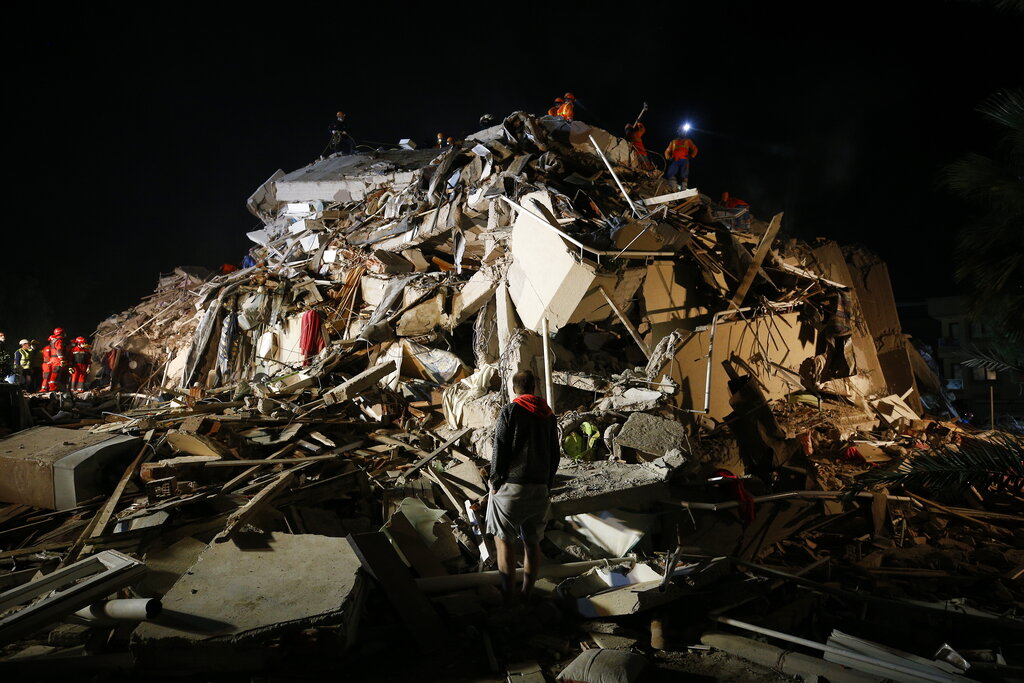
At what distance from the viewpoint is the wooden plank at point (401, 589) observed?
336cm

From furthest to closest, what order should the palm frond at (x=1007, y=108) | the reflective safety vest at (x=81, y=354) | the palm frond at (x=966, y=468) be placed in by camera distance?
the reflective safety vest at (x=81, y=354)
the palm frond at (x=1007, y=108)
the palm frond at (x=966, y=468)

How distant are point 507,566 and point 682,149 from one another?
1053 centimetres

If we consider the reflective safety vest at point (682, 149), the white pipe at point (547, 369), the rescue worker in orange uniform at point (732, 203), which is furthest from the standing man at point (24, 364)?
the rescue worker in orange uniform at point (732, 203)

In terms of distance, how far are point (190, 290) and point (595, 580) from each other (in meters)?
13.9

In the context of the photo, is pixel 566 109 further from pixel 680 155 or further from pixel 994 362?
pixel 994 362

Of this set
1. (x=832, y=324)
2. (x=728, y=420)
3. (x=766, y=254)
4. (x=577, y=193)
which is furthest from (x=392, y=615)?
(x=832, y=324)

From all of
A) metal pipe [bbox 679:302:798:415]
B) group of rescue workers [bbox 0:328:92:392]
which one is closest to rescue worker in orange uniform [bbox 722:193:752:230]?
metal pipe [bbox 679:302:798:415]

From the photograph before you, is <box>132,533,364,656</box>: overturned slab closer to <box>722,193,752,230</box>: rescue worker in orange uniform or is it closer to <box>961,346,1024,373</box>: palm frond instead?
<box>961,346,1024,373</box>: palm frond

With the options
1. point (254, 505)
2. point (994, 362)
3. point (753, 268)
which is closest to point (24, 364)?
point (254, 505)

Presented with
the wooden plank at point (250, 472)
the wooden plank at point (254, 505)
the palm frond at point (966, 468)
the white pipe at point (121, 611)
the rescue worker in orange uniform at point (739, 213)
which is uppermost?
the rescue worker in orange uniform at point (739, 213)

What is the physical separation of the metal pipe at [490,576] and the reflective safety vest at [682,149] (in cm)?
979

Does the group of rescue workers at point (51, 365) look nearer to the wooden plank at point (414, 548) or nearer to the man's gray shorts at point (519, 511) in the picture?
the wooden plank at point (414, 548)

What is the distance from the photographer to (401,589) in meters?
3.56

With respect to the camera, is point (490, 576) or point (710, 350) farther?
point (710, 350)
